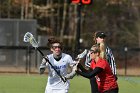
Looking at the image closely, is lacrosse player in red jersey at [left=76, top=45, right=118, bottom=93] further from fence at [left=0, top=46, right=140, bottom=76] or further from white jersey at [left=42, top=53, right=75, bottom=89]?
fence at [left=0, top=46, right=140, bottom=76]

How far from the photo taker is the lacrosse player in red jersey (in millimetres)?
9922

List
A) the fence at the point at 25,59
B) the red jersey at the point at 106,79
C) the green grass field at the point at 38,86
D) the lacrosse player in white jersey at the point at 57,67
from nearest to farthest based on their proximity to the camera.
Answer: the red jersey at the point at 106,79
the lacrosse player in white jersey at the point at 57,67
the green grass field at the point at 38,86
the fence at the point at 25,59

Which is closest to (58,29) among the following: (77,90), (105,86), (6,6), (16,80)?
(6,6)

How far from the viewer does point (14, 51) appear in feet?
97.5

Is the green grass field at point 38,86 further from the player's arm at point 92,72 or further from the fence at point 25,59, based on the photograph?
the player's arm at point 92,72

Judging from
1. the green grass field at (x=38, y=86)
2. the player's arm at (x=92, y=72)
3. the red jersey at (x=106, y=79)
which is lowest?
the green grass field at (x=38, y=86)

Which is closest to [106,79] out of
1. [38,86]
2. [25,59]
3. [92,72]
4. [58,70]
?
[92,72]

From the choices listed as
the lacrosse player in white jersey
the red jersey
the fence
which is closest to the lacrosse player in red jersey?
the red jersey

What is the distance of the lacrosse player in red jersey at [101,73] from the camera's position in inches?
391

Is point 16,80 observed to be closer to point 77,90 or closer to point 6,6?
point 77,90

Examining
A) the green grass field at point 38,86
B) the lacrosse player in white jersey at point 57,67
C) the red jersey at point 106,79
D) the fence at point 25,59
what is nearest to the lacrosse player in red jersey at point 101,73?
the red jersey at point 106,79

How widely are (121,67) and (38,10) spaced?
2198 centimetres

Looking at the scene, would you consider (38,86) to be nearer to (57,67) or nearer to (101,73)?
(57,67)

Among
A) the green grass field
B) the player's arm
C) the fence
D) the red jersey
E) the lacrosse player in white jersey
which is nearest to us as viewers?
the player's arm
